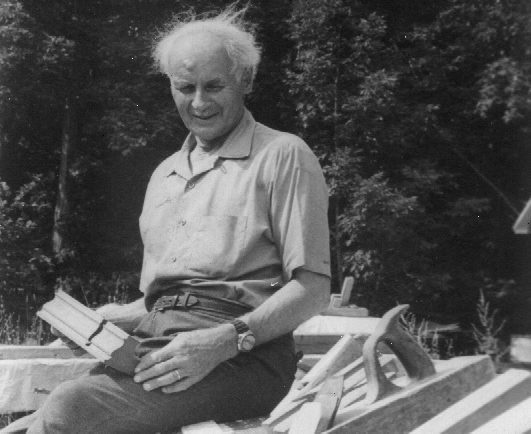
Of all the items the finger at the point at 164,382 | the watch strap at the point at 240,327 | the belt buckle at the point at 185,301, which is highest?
the belt buckle at the point at 185,301

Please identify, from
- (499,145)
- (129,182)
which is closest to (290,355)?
(129,182)

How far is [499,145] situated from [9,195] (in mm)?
7946

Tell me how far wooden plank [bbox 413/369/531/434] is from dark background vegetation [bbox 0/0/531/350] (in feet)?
34.4

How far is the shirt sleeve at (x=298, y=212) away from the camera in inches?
76.8

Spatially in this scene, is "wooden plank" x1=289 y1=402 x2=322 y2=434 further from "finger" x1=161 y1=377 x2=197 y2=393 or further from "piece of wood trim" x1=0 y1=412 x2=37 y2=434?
"piece of wood trim" x1=0 y1=412 x2=37 y2=434

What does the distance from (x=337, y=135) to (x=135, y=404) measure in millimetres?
11490

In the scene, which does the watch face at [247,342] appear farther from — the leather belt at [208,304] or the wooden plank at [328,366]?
the wooden plank at [328,366]

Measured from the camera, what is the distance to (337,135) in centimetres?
1310

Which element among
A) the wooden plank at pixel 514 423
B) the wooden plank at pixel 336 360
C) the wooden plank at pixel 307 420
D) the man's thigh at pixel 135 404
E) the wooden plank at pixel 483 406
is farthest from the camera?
the wooden plank at pixel 336 360

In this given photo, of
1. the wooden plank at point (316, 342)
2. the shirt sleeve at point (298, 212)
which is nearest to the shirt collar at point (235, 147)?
the shirt sleeve at point (298, 212)

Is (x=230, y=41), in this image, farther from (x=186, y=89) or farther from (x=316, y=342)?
(x=316, y=342)

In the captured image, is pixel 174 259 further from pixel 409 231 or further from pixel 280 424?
pixel 409 231

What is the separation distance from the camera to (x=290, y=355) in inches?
80.7

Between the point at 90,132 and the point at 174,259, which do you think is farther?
the point at 90,132
